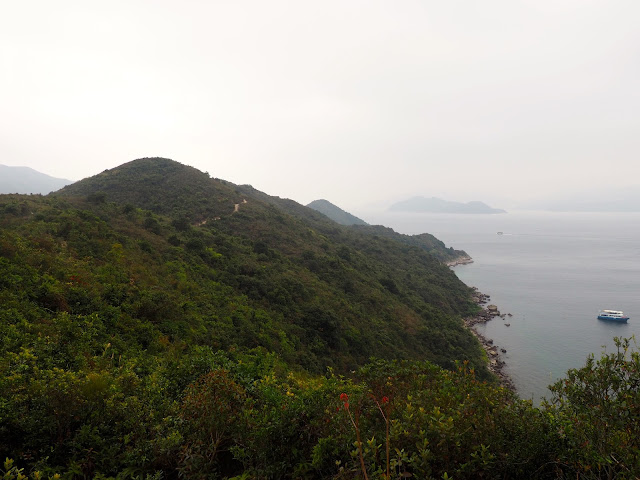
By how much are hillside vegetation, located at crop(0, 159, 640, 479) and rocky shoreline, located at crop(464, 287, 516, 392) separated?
695 inches

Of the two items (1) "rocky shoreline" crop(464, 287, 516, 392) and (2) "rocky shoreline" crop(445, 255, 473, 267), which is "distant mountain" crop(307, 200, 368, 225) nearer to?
(2) "rocky shoreline" crop(445, 255, 473, 267)

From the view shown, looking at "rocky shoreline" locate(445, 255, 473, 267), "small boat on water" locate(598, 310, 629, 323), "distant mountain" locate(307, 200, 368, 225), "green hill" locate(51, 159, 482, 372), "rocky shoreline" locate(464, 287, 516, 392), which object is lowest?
"rocky shoreline" locate(464, 287, 516, 392)

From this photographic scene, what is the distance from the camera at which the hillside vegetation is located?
4219mm

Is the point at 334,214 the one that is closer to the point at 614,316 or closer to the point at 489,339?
the point at 489,339

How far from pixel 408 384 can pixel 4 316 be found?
39.6ft

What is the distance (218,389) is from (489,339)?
50965mm

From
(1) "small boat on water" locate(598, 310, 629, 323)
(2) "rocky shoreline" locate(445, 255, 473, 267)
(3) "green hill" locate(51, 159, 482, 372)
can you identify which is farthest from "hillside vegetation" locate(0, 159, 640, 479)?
(2) "rocky shoreline" locate(445, 255, 473, 267)

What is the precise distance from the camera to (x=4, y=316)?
963cm

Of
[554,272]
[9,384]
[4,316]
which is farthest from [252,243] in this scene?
[554,272]

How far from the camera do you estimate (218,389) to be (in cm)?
521

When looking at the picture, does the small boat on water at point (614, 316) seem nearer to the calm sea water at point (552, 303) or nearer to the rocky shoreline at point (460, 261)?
the calm sea water at point (552, 303)

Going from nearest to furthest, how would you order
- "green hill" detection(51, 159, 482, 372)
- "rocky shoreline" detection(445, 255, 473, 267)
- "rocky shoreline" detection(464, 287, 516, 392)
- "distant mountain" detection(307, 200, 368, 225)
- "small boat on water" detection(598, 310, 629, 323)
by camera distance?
"green hill" detection(51, 159, 482, 372), "rocky shoreline" detection(464, 287, 516, 392), "small boat on water" detection(598, 310, 629, 323), "rocky shoreline" detection(445, 255, 473, 267), "distant mountain" detection(307, 200, 368, 225)

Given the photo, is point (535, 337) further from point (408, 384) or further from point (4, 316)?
point (4, 316)

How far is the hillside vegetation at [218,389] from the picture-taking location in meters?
4.22
